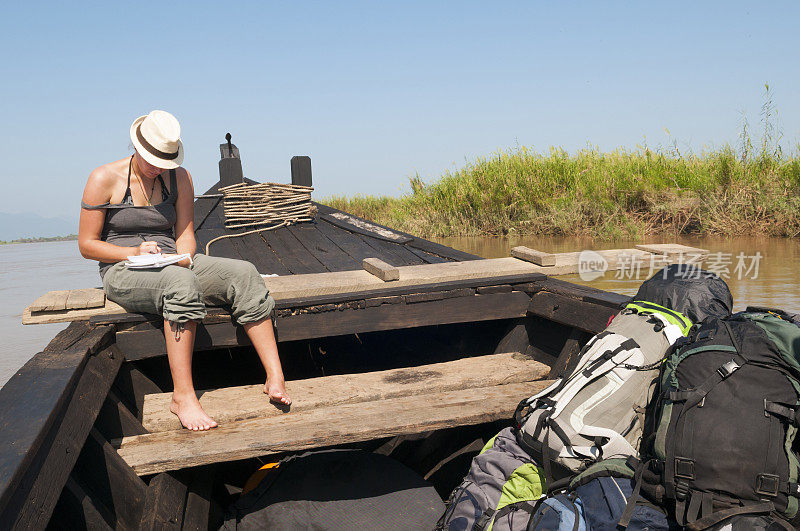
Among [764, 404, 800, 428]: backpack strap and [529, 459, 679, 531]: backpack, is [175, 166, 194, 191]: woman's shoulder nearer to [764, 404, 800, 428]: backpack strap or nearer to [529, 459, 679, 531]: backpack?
[529, 459, 679, 531]: backpack

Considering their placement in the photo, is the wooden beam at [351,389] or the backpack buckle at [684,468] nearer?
the backpack buckle at [684,468]

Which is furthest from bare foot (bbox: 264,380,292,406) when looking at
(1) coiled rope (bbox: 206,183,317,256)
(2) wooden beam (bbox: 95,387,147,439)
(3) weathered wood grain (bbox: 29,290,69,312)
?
(1) coiled rope (bbox: 206,183,317,256)

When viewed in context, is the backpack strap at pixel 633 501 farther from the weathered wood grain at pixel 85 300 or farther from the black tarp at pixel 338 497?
the weathered wood grain at pixel 85 300

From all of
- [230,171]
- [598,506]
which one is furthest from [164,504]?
[230,171]

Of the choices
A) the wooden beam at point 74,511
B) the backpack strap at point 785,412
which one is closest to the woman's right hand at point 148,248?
the wooden beam at point 74,511

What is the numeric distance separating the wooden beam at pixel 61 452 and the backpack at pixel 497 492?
134 centimetres

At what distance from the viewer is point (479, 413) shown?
2.63 metres

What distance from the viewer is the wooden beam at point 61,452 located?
55.7 inches

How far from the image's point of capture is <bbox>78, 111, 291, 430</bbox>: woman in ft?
8.81

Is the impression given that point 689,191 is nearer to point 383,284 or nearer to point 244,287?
point 383,284

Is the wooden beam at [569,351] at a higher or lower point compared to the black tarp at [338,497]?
higher

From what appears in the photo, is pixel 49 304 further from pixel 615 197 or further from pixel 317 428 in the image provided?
pixel 615 197

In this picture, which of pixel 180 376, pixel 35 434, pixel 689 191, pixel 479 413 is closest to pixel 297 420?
pixel 180 376

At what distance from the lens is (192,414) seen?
2602mm
